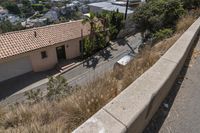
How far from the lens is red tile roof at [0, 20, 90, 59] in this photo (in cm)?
1596

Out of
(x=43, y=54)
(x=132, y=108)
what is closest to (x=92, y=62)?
(x=43, y=54)

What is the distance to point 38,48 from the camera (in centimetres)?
1722

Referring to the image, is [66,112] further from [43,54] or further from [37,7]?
[37,7]

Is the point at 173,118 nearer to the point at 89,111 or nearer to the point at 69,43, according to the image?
the point at 89,111

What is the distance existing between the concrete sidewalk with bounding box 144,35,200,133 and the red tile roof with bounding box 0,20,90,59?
1539 cm

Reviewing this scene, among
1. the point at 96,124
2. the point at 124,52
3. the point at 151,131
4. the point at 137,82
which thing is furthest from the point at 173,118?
the point at 124,52

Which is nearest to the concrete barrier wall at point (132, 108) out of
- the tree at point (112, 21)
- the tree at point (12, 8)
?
the tree at point (112, 21)

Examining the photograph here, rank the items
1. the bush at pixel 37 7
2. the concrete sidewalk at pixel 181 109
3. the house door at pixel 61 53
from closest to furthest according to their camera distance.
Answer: the concrete sidewalk at pixel 181 109 < the house door at pixel 61 53 < the bush at pixel 37 7

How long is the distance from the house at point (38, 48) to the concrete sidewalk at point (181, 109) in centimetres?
1536

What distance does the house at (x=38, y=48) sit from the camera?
16.1m

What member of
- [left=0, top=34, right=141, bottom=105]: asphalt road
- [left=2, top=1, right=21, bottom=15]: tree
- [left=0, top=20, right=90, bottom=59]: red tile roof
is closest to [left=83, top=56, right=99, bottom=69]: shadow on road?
[left=0, top=34, right=141, bottom=105]: asphalt road

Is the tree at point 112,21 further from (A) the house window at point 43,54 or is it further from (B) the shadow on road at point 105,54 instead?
(A) the house window at point 43,54

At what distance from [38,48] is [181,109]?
16.1 m

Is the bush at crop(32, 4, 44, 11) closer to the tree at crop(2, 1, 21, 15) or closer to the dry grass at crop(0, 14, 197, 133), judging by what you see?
the tree at crop(2, 1, 21, 15)
